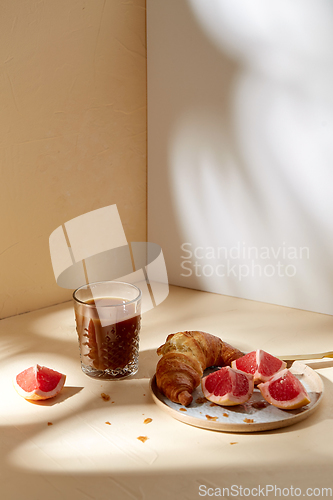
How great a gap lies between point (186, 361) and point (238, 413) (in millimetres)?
133

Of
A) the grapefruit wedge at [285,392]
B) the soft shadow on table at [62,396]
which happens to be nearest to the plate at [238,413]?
the grapefruit wedge at [285,392]

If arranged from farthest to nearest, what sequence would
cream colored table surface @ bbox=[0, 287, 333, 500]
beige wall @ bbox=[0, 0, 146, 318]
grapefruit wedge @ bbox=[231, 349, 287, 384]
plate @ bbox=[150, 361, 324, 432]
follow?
1. beige wall @ bbox=[0, 0, 146, 318]
2. grapefruit wedge @ bbox=[231, 349, 287, 384]
3. plate @ bbox=[150, 361, 324, 432]
4. cream colored table surface @ bbox=[0, 287, 333, 500]

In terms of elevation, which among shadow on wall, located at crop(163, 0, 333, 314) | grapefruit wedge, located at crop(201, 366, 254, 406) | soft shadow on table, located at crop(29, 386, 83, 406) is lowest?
soft shadow on table, located at crop(29, 386, 83, 406)

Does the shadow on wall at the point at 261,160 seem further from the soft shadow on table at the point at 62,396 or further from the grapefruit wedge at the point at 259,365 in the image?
the soft shadow on table at the point at 62,396

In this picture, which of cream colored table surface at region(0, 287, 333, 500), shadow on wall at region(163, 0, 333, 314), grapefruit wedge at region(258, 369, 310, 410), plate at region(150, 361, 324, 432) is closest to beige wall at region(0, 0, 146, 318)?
shadow on wall at region(163, 0, 333, 314)

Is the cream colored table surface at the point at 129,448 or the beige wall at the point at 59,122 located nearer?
the cream colored table surface at the point at 129,448

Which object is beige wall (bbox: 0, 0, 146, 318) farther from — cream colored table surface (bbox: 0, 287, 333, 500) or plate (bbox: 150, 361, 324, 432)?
plate (bbox: 150, 361, 324, 432)

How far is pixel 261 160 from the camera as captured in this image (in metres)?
1.32

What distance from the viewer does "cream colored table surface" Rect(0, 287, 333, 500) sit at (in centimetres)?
63

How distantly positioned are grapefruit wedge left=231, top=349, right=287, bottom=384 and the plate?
0.09 ft

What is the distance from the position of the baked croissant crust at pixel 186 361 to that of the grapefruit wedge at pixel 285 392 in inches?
4.8

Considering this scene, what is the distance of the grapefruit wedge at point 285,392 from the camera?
0.78 meters

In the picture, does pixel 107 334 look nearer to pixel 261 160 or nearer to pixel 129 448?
pixel 129 448

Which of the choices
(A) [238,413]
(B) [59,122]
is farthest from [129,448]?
(B) [59,122]
